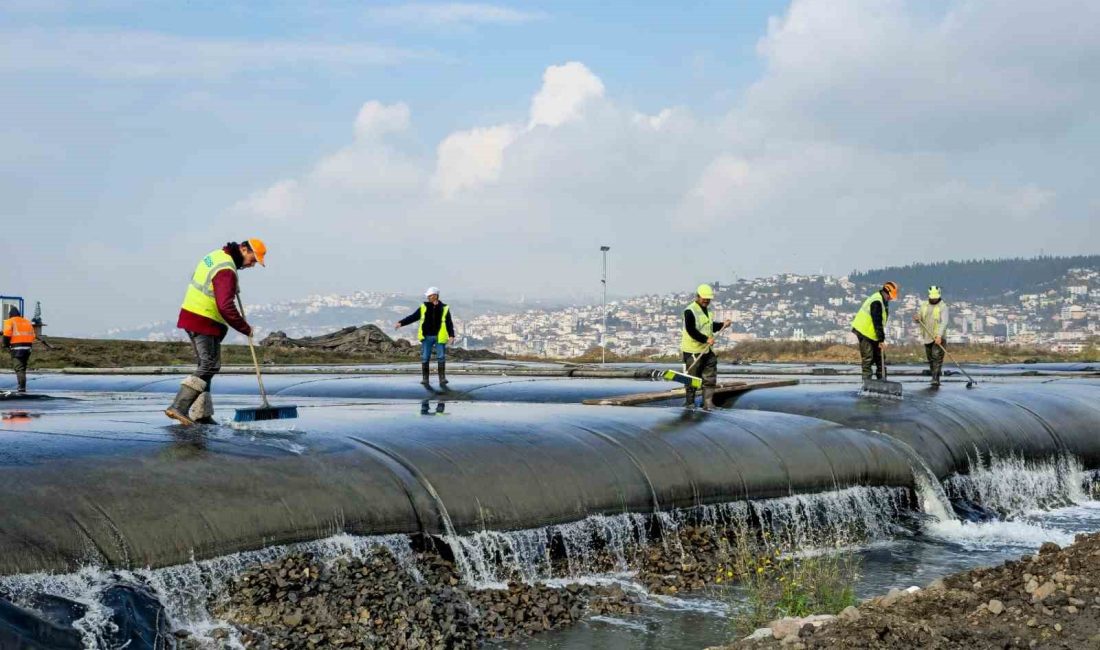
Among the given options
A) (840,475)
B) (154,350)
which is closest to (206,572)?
(840,475)

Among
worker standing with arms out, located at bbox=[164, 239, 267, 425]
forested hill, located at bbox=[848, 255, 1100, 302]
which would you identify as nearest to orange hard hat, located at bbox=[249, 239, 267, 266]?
worker standing with arms out, located at bbox=[164, 239, 267, 425]

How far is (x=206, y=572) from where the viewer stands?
898 centimetres

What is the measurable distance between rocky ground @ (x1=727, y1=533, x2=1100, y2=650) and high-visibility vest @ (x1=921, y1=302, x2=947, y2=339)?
46.6 feet

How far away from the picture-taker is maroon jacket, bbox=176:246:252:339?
39.2ft

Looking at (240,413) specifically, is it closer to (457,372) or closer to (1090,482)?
(1090,482)

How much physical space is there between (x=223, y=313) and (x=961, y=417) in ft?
41.5

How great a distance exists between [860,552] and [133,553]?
866 cm

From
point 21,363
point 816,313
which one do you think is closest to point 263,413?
point 21,363

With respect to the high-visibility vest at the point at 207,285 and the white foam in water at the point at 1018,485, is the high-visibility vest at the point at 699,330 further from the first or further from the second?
the high-visibility vest at the point at 207,285

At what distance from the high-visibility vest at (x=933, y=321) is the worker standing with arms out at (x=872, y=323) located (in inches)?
102

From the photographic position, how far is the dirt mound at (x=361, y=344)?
49.9m

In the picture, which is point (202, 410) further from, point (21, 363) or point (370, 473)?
point (21, 363)

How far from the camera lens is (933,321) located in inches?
927

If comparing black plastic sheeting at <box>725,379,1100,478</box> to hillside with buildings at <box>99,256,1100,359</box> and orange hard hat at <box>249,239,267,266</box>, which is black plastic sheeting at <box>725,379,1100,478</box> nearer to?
orange hard hat at <box>249,239,267,266</box>
